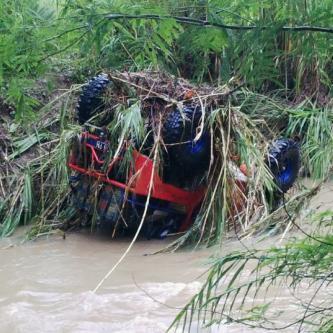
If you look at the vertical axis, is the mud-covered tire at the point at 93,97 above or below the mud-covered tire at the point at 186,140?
above

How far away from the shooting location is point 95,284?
4.43 meters

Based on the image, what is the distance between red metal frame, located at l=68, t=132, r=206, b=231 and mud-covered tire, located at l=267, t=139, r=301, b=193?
67 centimetres

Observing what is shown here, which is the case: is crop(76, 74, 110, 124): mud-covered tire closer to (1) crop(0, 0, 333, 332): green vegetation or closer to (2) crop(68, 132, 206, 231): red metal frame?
(1) crop(0, 0, 333, 332): green vegetation

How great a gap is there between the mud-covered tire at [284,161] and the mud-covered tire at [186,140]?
0.63 meters

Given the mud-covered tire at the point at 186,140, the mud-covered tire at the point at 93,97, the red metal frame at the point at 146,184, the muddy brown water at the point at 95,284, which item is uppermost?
the mud-covered tire at the point at 93,97

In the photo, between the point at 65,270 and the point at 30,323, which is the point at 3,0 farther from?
the point at 65,270

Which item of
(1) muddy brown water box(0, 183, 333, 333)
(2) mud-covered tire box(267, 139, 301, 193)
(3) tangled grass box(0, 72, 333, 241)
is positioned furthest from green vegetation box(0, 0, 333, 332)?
(1) muddy brown water box(0, 183, 333, 333)

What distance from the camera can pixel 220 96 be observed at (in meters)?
5.72

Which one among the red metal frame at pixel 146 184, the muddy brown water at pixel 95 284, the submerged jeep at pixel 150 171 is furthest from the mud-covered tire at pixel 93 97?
the muddy brown water at pixel 95 284

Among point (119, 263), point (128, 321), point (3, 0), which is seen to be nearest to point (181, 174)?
point (119, 263)

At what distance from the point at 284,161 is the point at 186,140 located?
38.0 inches

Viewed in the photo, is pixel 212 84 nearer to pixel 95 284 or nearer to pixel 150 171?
pixel 150 171

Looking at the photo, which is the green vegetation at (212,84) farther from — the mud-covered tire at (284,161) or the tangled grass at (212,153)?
the mud-covered tire at (284,161)

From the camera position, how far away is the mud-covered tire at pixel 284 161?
5.74m
